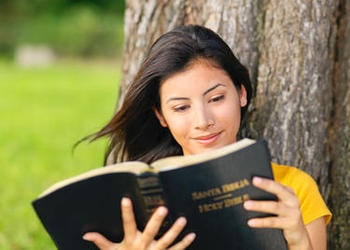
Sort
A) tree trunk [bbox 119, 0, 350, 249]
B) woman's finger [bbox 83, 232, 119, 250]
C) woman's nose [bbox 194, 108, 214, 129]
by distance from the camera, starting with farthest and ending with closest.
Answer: tree trunk [bbox 119, 0, 350, 249]
woman's nose [bbox 194, 108, 214, 129]
woman's finger [bbox 83, 232, 119, 250]

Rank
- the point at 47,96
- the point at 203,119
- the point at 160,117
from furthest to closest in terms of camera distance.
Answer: the point at 47,96 → the point at 160,117 → the point at 203,119

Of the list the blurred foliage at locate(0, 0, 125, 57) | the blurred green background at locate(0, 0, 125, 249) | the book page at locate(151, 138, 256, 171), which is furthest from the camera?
the blurred foliage at locate(0, 0, 125, 57)

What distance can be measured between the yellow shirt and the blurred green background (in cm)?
196

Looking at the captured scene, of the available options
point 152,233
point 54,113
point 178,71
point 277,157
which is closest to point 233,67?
point 178,71

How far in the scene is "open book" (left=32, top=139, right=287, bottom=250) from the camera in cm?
225

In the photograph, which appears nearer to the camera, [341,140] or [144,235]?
[144,235]

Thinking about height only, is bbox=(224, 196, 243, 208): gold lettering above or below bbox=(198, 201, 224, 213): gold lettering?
above

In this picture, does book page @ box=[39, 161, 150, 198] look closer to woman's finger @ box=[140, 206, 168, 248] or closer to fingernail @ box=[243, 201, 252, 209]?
woman's finger @ box=[140, 206, 168, 248]

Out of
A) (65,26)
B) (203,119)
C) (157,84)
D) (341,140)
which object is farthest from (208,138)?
(65,26)

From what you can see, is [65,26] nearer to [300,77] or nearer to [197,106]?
[300,77]

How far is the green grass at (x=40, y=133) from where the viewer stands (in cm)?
497

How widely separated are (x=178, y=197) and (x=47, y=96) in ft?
29.2

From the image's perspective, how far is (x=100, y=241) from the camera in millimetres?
2486

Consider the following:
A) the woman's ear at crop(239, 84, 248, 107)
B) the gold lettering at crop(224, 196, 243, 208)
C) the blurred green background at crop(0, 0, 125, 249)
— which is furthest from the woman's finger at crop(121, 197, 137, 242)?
the blurred green background at crop(0, 0, 125, 249)
